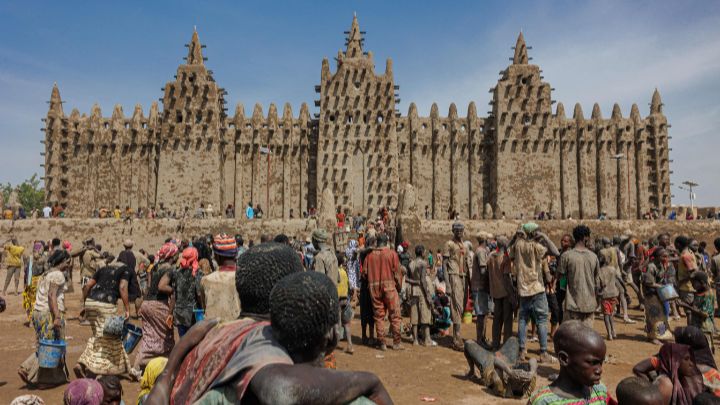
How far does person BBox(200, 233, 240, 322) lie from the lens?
513 centimetres

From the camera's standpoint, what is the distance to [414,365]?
834 cm

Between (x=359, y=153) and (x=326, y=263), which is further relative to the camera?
(x=359, y=153)

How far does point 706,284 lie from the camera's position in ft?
25.9

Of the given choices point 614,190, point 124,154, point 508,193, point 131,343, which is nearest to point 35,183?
point 124,154

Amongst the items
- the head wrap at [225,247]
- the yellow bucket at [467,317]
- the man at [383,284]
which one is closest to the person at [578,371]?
the head wrap at [225,247]

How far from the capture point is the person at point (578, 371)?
289 cm

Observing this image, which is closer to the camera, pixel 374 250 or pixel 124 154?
pixel 374 250

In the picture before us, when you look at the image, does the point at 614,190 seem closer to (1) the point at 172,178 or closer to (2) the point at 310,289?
(1) the point at 172,178

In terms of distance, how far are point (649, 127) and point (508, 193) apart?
1262 centimetres

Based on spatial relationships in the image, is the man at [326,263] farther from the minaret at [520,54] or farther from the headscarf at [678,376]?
the minaret at [520,54]

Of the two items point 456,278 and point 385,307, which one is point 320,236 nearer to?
point 385,307

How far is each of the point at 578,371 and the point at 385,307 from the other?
21.8ft

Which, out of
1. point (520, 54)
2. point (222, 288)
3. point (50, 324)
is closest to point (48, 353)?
point (50, 324)

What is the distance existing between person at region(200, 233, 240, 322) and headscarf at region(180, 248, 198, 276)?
161 cm
